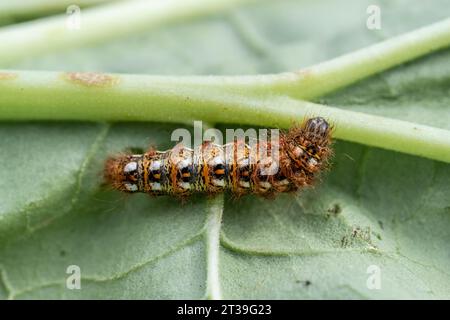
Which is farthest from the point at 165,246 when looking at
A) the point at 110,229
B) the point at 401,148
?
the point at 401,148

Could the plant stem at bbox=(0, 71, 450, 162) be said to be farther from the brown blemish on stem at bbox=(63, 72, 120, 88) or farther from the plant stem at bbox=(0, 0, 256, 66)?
the plant stem at bbox=(0, 0, 256, 66)

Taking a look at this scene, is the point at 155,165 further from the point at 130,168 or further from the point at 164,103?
the point at 164,103

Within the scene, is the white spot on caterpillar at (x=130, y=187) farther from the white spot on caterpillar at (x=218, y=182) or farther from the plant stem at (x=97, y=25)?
the plant stem at (x=97, y=25)

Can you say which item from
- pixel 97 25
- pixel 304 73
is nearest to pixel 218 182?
pixel 304 73

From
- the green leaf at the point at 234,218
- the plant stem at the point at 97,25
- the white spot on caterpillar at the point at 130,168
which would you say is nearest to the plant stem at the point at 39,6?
the plant stem at the point at 97,25

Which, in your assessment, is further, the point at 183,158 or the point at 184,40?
the point at 184,40
